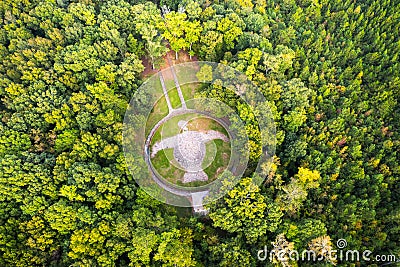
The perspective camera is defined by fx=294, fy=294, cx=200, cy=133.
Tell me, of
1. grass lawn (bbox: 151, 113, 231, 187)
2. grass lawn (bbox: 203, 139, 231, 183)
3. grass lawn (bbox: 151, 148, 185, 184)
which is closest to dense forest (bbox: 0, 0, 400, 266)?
grass lawn (bbox: 151, 148, 185, 184)

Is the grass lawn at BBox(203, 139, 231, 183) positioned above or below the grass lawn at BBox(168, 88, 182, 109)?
below

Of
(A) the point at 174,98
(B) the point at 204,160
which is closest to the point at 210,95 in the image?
(A) the point at 174,98

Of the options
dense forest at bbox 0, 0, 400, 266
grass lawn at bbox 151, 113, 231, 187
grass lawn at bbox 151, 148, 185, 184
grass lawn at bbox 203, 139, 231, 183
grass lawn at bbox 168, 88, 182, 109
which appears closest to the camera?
dense forest at bbox 0, 0, 400, 266

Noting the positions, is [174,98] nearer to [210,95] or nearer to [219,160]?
[210,95]

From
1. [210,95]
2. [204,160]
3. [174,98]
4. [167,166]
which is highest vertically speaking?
[174,98]

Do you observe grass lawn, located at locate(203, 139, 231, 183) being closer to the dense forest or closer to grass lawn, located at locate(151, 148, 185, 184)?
grass lawn, located at locate(151, 148, 185, 184)

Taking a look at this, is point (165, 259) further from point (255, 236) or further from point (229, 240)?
point (255, 236)

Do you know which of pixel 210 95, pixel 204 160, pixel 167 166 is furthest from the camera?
pixel 210 95

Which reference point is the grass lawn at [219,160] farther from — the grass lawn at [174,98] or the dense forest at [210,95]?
the grass lawn at [174,98]
